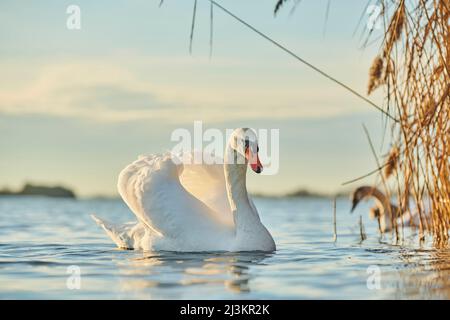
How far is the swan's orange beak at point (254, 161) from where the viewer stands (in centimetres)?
857

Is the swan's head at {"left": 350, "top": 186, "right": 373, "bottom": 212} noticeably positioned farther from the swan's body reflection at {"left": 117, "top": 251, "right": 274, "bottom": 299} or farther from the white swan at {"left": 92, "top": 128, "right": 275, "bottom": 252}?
the swan's body reflection at {"left": 117, "top": 251, "right": 274, "bottom": 299}

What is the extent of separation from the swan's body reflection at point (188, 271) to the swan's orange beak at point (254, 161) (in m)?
0.97

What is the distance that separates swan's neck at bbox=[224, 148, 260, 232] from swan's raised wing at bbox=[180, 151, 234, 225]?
15.2 inches

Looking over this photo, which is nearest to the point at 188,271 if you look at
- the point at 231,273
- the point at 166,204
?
the point at 231,273

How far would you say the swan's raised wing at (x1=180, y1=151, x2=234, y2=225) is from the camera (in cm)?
986

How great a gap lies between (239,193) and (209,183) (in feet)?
3.29

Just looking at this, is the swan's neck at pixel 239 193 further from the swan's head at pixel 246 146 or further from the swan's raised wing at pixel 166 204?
the swan's raised wing at pixel 166 204

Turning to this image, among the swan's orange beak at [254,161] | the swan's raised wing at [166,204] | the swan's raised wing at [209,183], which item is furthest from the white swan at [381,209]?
the swan's orange beak at [254,161]

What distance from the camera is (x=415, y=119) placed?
8711 mm

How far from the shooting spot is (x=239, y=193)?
939cm
